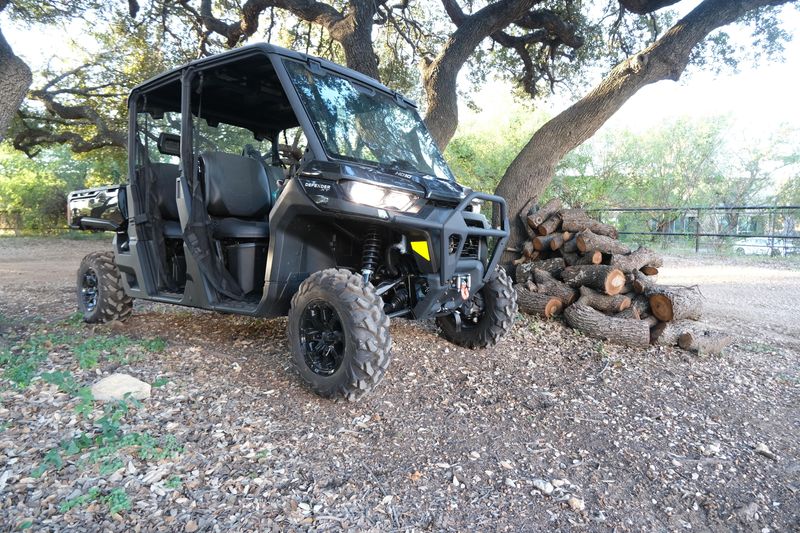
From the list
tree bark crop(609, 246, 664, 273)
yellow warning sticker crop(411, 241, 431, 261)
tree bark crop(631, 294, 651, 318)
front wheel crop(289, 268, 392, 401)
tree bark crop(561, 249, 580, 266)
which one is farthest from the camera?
tree bark crop(561, 249, 580, 266)

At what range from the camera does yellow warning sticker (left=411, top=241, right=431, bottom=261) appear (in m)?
3.41

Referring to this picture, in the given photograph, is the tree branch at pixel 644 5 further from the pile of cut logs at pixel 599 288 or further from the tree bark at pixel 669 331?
the tree bark at pixel 669 331

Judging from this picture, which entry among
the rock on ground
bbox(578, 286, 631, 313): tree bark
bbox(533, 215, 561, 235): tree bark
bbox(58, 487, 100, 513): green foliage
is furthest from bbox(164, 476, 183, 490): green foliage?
bbox(533, 215, 561, 235): tree bark

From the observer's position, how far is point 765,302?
26.6 feet

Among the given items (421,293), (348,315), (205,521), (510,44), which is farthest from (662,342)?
(510,44)

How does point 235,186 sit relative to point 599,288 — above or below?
above

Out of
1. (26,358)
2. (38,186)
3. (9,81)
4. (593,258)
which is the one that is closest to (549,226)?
(593,258)

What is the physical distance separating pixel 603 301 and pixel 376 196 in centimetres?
370

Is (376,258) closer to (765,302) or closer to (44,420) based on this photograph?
(44,420)

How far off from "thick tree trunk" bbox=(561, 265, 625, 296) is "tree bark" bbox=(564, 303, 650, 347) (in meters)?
0.31

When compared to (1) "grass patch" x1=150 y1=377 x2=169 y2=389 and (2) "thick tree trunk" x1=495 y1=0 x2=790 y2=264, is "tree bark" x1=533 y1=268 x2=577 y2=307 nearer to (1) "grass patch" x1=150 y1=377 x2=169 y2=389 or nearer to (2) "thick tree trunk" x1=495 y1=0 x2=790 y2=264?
(2) "thick tree trunk" x1=495 y1=0 x2=790 y2=264

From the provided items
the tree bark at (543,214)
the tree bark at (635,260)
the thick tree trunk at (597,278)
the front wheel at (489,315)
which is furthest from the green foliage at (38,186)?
the tree bark at (635,260)

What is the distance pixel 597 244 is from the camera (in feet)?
20.4

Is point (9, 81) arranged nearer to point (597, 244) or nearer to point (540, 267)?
point (540, 267)
